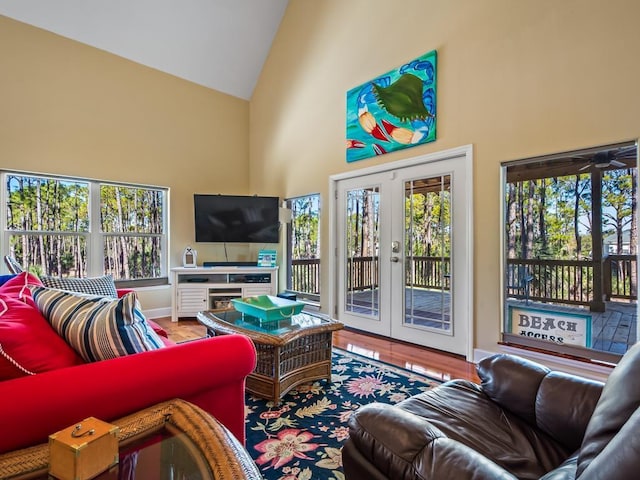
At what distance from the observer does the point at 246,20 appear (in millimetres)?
4688

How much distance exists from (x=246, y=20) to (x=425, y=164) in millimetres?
3373

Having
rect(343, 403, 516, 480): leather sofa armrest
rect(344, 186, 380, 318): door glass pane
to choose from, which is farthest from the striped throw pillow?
rect(344, 186, 380, 318): door glass pane

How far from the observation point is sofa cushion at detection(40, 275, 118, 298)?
2131 mm

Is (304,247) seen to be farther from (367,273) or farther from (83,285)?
(83,285)

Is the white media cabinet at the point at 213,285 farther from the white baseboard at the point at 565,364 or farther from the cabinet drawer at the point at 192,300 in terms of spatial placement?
the white baseboard at the point at 565,364

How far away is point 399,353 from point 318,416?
142cm

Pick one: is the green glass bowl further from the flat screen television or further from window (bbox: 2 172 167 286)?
window (bbox: 2 172 167 286)

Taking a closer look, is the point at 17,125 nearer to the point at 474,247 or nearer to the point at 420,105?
the point at 420,105

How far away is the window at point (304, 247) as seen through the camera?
4.56 metres

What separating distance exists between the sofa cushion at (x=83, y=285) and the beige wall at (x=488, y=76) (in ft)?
8.18

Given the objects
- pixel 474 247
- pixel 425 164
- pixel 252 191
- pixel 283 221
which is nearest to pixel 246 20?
pixel 252 191

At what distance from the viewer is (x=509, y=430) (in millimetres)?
1229

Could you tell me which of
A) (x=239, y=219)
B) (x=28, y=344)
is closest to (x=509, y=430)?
(x=28, y=344)

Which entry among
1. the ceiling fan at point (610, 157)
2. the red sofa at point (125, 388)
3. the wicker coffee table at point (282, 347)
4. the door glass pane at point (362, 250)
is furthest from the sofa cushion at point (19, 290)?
the ceiling fan at point (610, 157)
